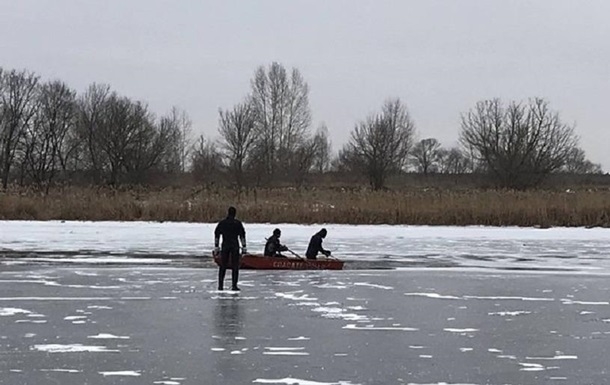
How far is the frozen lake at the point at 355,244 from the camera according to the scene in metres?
20.7

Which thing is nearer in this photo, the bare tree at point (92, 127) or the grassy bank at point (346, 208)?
the grassy bank at point (346, 208)

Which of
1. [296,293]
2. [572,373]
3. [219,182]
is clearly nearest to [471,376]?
[572,373]

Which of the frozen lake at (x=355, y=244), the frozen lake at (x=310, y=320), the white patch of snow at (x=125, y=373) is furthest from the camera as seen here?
the frozen lake at (x=355, y=244)

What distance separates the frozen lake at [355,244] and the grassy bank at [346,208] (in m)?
1.18

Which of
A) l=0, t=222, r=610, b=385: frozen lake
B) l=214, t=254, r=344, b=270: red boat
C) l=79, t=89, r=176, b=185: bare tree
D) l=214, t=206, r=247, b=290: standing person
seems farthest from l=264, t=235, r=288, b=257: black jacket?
l=79, t=89, r=176, b=185: bare tree

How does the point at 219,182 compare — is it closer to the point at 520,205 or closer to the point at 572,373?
the point at 520,205

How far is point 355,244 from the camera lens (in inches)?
1003

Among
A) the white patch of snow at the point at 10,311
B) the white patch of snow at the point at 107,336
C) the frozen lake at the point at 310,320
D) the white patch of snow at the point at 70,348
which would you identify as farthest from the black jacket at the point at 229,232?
the white patch of snow at the point at 70,348

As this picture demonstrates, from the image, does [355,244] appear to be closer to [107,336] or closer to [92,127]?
[107,336]

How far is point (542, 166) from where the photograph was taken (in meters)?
61.2

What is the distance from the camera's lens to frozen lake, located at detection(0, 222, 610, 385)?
8.42m

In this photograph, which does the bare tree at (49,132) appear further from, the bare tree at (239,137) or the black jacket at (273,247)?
the black jacket at (273,247)

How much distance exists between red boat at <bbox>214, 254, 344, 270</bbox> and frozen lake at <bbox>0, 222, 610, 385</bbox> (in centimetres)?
32

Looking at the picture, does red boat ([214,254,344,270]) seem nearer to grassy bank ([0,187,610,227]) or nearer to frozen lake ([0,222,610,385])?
frozen lake ([0,222,610,385])
